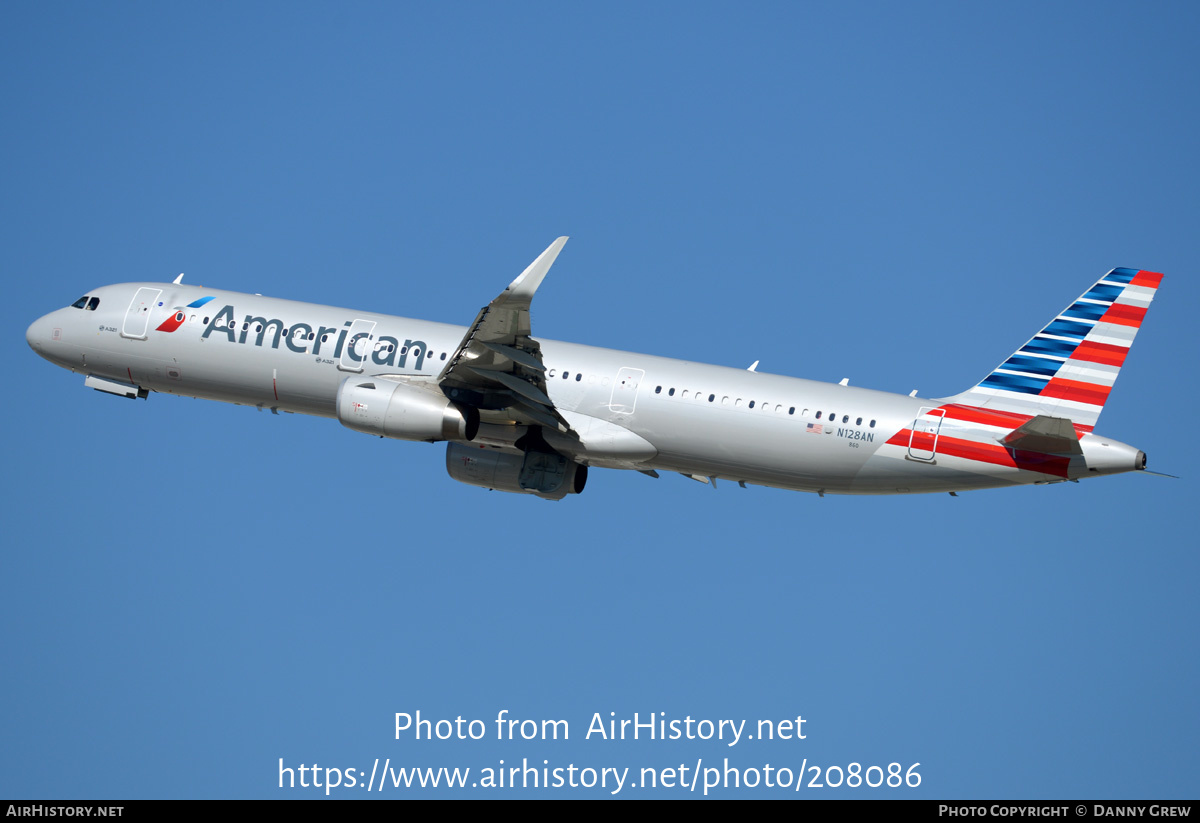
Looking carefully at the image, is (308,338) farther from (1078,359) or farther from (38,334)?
(1078,359)

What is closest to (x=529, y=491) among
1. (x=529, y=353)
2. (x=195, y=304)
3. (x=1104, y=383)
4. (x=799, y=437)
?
(x=529, y=353)

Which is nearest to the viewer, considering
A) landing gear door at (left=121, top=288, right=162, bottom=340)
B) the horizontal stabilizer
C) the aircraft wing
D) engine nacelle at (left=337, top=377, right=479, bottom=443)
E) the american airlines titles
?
the aircraft wing

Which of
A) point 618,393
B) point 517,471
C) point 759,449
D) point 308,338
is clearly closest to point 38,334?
point 308,338

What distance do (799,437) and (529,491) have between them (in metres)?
8.34

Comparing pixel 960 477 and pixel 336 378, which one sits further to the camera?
pixel 336 378

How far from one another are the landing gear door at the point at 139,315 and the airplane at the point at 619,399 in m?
0.07

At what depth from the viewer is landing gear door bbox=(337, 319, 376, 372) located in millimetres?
38438

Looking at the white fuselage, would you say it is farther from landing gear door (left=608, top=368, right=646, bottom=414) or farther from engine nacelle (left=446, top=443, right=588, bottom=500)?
engine nacelle (left=446, top=443, right=588, bottom=500)

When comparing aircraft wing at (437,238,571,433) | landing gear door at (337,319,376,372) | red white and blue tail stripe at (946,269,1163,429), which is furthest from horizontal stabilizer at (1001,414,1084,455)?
landing gear door at (337,319,376,372)

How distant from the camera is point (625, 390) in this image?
3712cm

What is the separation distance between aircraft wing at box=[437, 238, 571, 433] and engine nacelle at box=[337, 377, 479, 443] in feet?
2.31

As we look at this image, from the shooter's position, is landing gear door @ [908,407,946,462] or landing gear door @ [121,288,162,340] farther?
landing gear door @ [121,288,162,340]
